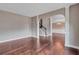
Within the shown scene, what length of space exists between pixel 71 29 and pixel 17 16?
4.44 meters

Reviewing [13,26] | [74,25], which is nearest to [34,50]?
[74,25]

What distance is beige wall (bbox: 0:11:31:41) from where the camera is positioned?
6430 millimetres

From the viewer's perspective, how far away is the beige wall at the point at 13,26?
6.43 metres

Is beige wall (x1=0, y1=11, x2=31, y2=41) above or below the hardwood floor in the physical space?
above

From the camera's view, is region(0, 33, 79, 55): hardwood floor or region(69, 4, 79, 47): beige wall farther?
region(69, 4, 79, 47): beige wall

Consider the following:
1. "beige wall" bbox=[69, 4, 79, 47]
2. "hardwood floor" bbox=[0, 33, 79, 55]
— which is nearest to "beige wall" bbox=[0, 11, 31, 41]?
"hardwood floor" bbox=[0, 33, 79, 55]

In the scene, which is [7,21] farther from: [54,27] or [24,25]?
[54,27]

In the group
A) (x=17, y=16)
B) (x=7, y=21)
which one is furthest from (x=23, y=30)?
(x=7, y=21)

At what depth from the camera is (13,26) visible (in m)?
7.40

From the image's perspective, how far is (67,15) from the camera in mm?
5098

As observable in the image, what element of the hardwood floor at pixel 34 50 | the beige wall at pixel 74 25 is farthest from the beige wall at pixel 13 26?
the beige wall at pixel 74 25

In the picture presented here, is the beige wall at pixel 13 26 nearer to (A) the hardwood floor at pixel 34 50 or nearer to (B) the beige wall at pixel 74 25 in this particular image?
(A) the hardwood floor at pixel 34 50

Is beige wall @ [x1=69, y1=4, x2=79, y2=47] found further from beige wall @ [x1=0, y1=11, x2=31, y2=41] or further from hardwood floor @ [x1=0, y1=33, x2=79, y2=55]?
beige wall @ [x1=0, y1=11, x2=31, y2=41]

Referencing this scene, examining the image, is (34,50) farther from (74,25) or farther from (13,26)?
(13,26)
